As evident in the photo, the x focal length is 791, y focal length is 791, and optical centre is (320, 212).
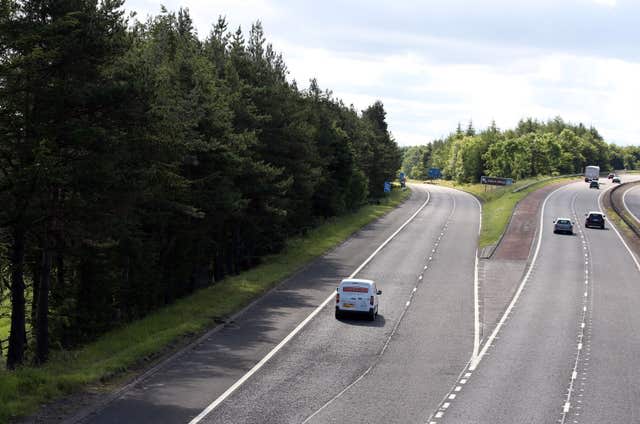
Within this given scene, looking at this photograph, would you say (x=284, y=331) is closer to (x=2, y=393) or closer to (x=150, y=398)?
(x=150, y=398)

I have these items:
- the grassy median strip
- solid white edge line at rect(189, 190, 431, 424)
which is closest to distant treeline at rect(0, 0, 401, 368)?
the grassy median strip

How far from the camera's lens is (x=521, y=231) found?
3147 inches

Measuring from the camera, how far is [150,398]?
70.9 feet

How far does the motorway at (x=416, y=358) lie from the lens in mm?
21719

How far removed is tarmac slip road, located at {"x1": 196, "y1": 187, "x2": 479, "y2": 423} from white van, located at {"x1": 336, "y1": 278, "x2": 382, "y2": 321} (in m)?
0.66

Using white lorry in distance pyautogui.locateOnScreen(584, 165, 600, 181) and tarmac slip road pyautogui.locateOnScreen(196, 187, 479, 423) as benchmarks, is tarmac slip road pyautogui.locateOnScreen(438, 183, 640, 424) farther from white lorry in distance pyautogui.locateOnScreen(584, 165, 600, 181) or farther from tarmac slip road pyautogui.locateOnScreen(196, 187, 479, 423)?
white lorry in distance pyautogui.locateOnScreen(584, 165, 600, 181)

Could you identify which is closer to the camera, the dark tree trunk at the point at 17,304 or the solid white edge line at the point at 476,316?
the dark tree trunk at the point at 17,304

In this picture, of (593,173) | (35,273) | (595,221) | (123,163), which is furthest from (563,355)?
(593,173)

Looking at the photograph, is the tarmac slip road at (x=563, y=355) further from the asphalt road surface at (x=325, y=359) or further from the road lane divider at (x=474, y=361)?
the asphalt road surface at (x=325, y=359)

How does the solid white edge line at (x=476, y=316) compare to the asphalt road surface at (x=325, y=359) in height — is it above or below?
below

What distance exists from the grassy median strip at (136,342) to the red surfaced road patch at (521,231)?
16.8 meters

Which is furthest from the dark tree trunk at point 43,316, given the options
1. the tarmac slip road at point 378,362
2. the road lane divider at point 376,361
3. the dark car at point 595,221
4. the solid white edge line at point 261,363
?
the dark car at point 595,221

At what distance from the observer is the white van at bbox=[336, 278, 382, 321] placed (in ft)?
120

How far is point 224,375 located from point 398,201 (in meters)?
101
